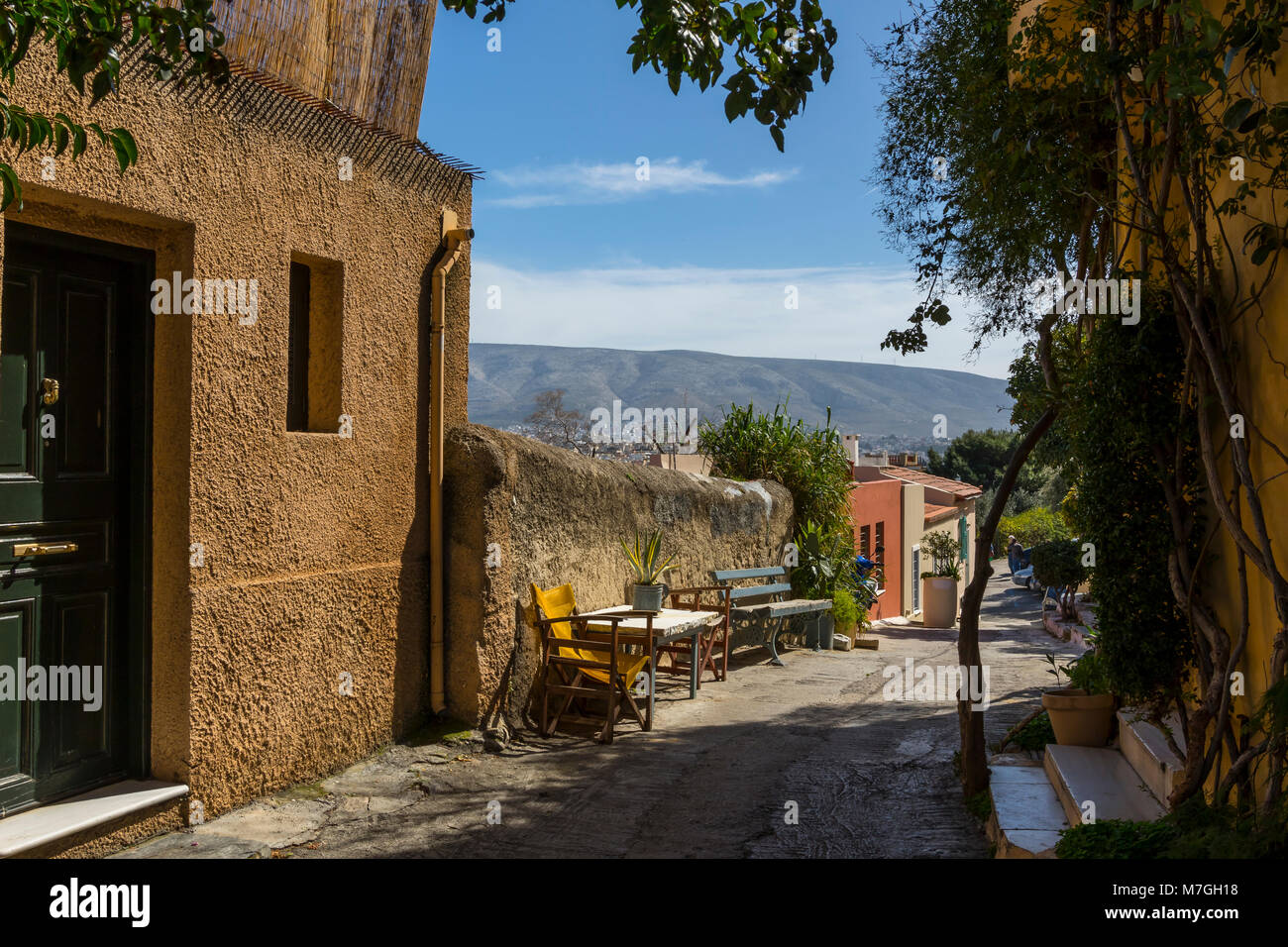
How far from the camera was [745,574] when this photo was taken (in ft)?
35.1

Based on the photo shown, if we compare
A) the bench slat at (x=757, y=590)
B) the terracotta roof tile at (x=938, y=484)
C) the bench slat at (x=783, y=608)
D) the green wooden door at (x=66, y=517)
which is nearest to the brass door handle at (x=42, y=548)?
the green wooden door at (x=66, y=517)

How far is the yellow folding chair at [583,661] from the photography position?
22.5 feet

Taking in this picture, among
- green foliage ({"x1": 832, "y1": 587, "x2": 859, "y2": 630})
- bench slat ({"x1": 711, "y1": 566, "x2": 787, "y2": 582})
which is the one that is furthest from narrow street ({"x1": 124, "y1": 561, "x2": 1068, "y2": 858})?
green foliage ({"x1": 832, "y1": 587, "x2": 859, "y2": 630})

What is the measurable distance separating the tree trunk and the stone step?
11 cm

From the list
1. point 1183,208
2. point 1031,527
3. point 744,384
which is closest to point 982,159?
point 1183,208

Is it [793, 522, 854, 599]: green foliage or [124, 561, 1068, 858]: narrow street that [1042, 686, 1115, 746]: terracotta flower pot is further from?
[793, 522, 854, 599]: green foliage

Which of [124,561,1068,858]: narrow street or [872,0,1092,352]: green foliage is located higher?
[872,0,1092,352]: green foliage

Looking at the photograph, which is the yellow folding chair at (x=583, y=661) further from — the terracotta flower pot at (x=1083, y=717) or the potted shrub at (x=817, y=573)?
the potted shrub at (x=817, y=573)

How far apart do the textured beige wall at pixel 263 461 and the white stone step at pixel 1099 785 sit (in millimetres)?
3885

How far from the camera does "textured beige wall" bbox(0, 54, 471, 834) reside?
452 cm

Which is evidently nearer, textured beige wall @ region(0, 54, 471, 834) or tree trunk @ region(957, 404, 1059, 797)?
textured beige wall @ region(0, 54, 471, 834)

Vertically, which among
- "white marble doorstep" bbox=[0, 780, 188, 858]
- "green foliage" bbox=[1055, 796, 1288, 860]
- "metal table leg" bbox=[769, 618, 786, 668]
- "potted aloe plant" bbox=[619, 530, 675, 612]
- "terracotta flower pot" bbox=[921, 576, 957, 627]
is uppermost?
"potted aloe plant" bbox=[619, 530, 675, 612]

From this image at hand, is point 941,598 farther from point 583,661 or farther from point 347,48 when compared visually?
point 347,48

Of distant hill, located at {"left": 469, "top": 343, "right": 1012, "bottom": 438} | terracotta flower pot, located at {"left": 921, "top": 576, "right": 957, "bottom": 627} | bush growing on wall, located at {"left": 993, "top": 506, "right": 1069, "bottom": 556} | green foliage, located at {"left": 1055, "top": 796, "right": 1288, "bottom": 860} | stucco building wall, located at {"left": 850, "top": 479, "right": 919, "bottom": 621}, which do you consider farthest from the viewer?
distant hill, located at {"left": 469, "top": 343, "right": 1012, "bottom": 438}
